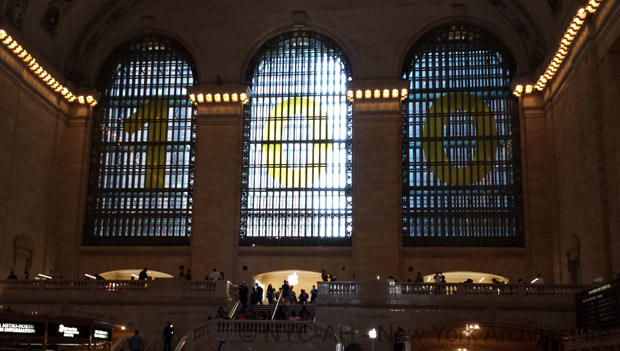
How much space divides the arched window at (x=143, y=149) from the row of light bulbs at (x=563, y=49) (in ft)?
52.0

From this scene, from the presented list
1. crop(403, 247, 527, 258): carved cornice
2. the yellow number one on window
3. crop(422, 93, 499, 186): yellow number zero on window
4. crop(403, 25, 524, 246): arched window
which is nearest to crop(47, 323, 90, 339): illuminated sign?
crop(403, 247, 527, 258): carved cornice

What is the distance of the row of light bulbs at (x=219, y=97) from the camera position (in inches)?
1542

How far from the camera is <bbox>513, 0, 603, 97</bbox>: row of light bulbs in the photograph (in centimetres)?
3002

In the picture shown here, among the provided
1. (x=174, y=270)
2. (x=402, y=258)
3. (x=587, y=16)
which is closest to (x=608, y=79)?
(x=587, y=16)

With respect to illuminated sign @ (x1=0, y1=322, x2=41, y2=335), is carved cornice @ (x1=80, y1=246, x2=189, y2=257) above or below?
above

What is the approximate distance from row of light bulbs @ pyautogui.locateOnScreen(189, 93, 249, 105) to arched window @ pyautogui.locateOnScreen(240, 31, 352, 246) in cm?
116

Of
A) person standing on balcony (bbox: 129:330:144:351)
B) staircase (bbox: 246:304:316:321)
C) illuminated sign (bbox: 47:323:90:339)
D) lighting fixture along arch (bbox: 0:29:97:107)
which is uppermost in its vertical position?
lighting fixture along arch (bbox: 0:29:97:107)

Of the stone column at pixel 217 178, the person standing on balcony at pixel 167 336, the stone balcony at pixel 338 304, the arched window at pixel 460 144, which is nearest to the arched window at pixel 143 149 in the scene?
the stone column at pixel 217 178

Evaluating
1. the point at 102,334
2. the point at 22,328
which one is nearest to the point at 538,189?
the point at 102,334

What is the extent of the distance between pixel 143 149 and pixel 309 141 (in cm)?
809

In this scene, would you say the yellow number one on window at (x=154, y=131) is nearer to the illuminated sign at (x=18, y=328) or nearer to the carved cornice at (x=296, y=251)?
the carved cornice at (x=296, y=251)

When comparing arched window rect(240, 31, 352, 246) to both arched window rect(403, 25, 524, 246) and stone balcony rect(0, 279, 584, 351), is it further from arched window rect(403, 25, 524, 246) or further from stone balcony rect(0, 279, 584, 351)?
stone balcony rect(0, 279, 584, 351)

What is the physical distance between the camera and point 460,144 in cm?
3856

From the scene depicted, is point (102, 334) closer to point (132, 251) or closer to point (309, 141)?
point (132, 251)
